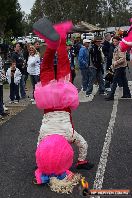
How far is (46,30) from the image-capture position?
4.46m

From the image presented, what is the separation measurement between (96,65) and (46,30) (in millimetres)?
7521

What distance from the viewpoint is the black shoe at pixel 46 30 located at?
446 centimetres

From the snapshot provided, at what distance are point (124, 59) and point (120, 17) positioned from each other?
243 feet

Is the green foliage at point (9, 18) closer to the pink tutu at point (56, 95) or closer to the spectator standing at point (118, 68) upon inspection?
the spectator standing at point (118, 68)

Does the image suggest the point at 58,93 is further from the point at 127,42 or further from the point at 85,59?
the point at 85,59

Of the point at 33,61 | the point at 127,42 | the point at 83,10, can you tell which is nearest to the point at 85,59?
the point at 33,61

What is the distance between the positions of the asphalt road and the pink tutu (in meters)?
0.98

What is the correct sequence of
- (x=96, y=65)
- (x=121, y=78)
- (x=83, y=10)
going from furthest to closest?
(x=83, y=10) → (x=96, y=65) → (x=121, y=78)

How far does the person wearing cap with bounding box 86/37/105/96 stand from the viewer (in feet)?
38.5

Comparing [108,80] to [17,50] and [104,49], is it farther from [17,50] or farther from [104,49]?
[104,49]

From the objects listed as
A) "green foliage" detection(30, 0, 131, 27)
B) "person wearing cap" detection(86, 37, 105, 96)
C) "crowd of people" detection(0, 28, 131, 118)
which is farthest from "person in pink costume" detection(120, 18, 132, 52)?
"green foliage" detection(30, 0, 131, 27)

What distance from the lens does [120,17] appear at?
82.6 meters

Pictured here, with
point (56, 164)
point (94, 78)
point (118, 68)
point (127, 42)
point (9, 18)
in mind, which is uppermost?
point (9, 18)

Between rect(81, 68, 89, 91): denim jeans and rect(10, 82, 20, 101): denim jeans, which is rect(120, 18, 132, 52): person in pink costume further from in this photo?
rect(81, 68, 89, 91): denim jeans
